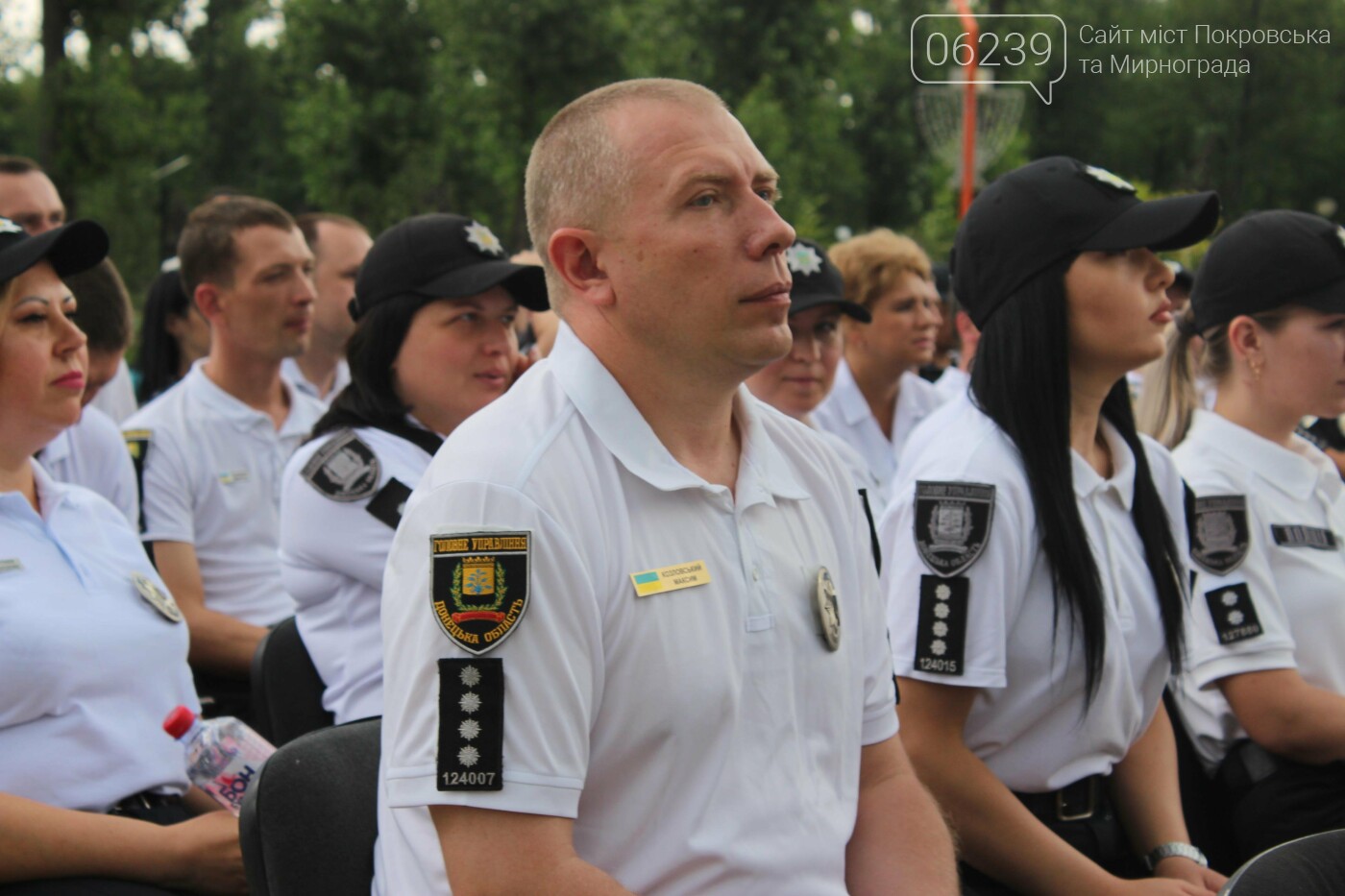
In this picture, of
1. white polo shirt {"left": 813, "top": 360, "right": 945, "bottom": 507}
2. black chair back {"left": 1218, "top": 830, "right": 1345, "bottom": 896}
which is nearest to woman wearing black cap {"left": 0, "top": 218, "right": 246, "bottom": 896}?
black chair back {"left": 1218, "top": 830, "right": 1345, "bottom": 896}

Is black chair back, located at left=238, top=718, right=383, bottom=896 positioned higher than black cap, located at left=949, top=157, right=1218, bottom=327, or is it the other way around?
black cap, located at left=949, top=157, right=1218, bottom=327

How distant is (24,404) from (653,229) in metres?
1.67

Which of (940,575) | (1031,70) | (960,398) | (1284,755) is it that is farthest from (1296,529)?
(1031,70)

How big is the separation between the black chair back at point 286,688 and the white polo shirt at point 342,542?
0.03m

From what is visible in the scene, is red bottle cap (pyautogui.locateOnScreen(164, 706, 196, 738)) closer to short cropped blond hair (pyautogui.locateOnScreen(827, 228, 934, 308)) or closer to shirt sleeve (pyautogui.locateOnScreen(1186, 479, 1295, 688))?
shirt sleeve (pyautogui.locateOnScreen(1186, 479, 1295, 688))

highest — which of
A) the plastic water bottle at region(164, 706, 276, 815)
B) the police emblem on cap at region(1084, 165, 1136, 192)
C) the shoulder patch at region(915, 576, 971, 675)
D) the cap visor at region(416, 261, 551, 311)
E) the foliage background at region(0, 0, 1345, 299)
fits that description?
the foliage background at region(0, 0, 1345, 299)

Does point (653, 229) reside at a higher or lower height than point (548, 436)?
higher

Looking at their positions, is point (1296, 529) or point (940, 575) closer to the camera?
point (940, 575)

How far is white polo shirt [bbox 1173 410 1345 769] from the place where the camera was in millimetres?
3090

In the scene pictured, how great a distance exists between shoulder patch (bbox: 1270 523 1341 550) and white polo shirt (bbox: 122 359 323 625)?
Answer: 315cm

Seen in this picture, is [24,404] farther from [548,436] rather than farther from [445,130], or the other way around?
[445,130]

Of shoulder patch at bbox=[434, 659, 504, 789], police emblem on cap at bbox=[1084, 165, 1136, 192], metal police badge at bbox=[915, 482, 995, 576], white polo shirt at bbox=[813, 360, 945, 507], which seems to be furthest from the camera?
white polo shirt at bbox=[813, 360, 945, 507]

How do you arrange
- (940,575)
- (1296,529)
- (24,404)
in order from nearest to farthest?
(940,575)
(24,404)
(1296,529)

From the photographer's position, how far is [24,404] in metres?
2.85
